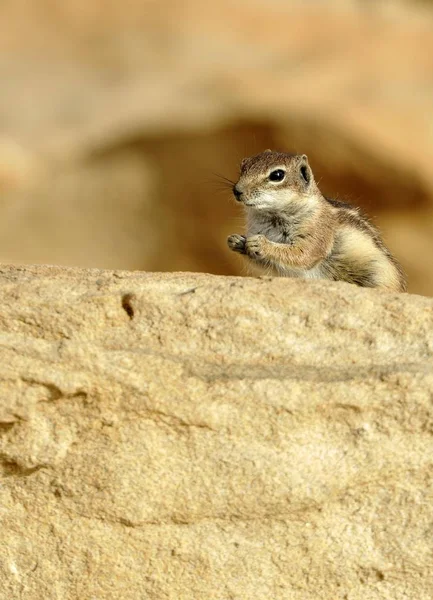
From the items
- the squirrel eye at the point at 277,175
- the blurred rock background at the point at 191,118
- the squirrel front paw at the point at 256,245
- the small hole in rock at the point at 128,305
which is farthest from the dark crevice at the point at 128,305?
the blurred rock background at the point at 191,118

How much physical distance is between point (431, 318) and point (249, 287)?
2.15ft

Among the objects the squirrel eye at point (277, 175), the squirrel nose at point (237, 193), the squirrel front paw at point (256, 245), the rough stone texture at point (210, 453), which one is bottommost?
the rough stone texture at point (210, 453)

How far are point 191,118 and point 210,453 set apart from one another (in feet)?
28.2

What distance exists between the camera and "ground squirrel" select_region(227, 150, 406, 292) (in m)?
5.29

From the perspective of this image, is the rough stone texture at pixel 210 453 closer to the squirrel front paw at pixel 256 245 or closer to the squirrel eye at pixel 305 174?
the squirrel front paw at pixel 256 245

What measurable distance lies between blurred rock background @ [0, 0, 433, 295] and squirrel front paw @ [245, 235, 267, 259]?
5153 mm

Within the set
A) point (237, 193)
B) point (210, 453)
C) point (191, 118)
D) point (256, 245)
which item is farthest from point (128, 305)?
point (191, 118)

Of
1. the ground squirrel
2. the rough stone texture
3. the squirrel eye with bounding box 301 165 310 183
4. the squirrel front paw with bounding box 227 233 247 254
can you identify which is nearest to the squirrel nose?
the ground squirrel

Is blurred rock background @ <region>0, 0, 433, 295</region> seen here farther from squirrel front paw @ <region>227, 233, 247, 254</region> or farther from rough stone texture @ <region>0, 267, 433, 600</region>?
rough stone texture @ <region>0, 267, 433, 600</region>

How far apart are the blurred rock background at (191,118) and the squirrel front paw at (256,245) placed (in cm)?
515

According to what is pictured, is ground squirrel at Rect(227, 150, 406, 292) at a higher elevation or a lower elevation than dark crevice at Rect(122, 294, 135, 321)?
higher

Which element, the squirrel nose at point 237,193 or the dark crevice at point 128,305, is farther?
the squirrel nose at point 237,193

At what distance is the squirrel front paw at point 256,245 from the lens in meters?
5.12

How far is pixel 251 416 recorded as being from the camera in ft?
11.3
